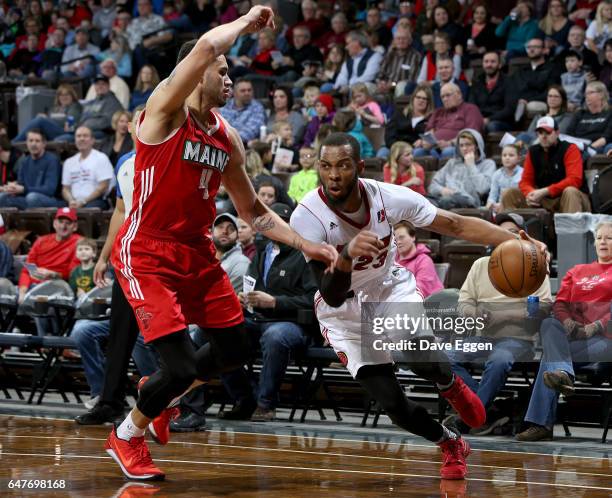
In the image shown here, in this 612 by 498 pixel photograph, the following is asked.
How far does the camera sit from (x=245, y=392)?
877 cm

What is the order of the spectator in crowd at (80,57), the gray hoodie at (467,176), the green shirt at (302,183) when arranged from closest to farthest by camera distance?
the gray hoodie at (467,176), the green shirt at (302,183), the spectator in crowd at (80,57)

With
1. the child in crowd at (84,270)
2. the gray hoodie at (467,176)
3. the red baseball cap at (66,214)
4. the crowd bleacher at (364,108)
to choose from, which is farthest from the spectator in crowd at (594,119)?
the red baseball cap at (66,214)

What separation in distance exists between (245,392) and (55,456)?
241 centimetres

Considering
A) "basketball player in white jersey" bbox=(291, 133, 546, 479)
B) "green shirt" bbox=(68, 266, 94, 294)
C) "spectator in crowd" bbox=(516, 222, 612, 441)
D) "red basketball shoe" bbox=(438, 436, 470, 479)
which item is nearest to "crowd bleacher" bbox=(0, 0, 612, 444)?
"spectator in crowd" bbox=(516, 222, 612, 441)

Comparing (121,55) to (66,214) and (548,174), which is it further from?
(548,174)

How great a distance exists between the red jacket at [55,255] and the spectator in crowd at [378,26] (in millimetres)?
6100

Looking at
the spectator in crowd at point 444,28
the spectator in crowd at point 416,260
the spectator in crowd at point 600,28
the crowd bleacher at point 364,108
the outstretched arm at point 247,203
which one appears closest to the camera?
the outstretched arm at point 247,203

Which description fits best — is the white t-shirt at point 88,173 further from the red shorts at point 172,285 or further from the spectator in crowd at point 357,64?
the red shorts at point 172,285

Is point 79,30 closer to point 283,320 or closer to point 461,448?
point 283,320

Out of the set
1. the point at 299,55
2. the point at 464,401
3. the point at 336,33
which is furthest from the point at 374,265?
the point at 336,33

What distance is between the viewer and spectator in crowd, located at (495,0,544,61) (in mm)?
14469

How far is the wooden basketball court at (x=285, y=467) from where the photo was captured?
5.53 meters

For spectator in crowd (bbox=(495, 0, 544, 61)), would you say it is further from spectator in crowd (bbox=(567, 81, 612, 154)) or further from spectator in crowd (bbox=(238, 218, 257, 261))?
spectator in crowd (bbox=(238, 218, 257, 261))

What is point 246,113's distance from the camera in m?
14.3
